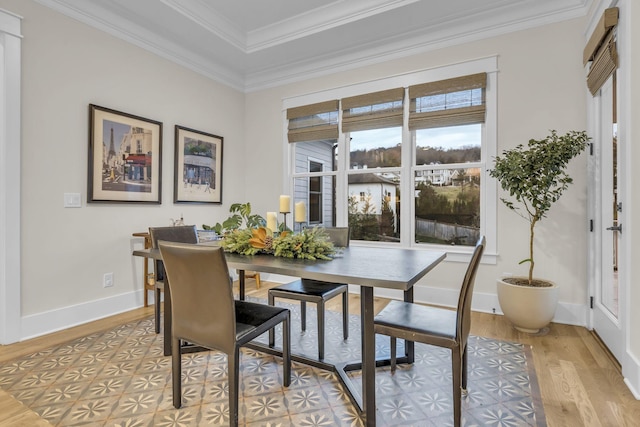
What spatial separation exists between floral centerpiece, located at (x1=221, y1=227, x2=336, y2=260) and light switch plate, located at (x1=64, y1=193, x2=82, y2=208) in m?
1.71

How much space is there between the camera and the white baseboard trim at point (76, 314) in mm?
2639

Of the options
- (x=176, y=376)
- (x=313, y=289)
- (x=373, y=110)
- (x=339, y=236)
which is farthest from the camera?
(x=373, y=110)

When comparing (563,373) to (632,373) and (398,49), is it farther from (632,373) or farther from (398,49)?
(398,49)

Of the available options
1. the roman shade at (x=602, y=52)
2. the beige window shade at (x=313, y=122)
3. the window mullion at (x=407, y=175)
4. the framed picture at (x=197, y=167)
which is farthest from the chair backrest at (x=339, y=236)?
the roman shade at (x=602, y=52)

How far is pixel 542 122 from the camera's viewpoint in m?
3.04

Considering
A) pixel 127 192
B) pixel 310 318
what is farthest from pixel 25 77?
pixel 310 318

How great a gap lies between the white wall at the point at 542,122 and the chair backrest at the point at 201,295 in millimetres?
2546

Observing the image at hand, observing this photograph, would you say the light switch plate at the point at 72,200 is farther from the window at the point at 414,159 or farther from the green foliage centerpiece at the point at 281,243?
the window at the point at 414,159

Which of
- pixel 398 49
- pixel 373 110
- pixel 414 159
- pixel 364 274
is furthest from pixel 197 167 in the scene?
pixel 364 274

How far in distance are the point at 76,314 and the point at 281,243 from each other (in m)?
2.26

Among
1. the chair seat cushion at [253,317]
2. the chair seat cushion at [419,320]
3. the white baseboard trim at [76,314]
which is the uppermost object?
the chair seat cushion at [419,320]

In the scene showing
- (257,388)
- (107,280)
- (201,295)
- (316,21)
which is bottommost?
(257,388)

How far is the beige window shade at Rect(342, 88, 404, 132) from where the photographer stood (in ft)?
12.1

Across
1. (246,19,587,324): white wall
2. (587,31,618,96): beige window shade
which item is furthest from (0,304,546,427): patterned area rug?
(587,31,618,96): beige window shade
